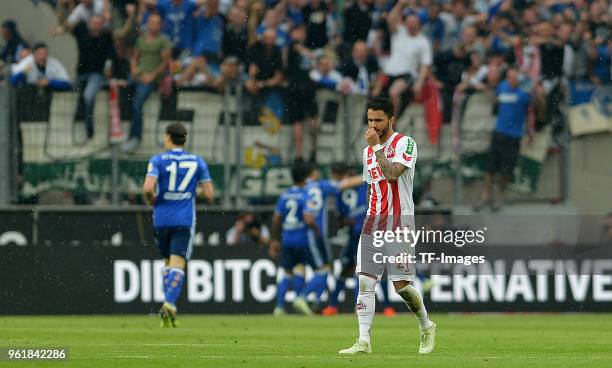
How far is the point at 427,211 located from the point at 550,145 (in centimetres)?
232

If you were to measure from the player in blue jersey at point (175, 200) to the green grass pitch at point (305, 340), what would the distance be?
0.61m

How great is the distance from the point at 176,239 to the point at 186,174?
808 mm

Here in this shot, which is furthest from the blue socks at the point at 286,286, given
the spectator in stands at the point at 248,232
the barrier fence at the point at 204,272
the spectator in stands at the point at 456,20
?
the spectator in stands at the point at 456,20

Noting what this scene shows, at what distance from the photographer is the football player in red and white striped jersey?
1114 centimetres

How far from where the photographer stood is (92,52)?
22.0m

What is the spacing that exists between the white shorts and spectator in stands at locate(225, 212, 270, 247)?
34.8 feet

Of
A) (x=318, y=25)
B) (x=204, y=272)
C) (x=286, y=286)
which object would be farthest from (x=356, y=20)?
(x=204, y=272)

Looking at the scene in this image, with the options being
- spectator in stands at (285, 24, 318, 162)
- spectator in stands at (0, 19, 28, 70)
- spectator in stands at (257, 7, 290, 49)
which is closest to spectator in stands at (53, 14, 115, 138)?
spectator in stands at (0, 19, 28, 70)

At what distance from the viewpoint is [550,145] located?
882 inches

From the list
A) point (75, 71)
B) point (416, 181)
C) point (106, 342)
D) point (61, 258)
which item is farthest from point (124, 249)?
point (106, 342)

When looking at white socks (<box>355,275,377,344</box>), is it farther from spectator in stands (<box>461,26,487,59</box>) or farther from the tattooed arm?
spectator in stands (<box>461,26,487,59</box>)

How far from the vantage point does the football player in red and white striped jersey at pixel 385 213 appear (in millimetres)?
11141

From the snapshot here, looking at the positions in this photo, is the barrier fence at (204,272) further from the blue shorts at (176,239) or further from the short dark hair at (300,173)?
the blue shorts at (176,239)

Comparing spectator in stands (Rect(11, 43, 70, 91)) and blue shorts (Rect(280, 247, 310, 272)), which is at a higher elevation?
spectator in stands (Rect(11, 43, 70, 91))
